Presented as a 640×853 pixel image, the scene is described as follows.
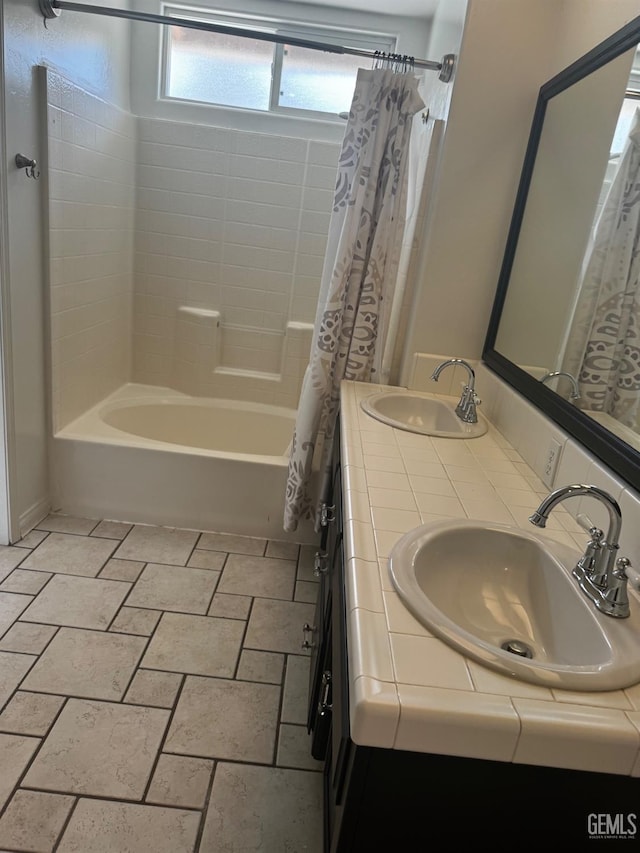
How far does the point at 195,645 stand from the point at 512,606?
126 centimetres

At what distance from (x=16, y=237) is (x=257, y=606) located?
164 centimetres

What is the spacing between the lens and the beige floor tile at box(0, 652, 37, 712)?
70.5 inches

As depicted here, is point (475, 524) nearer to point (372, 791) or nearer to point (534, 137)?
point (372, 791)

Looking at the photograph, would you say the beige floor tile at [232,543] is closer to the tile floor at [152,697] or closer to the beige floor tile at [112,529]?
the tile floor at [152,697]

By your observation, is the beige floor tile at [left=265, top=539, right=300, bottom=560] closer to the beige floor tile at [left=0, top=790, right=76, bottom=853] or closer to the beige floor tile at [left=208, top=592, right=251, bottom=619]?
the beige floor tile at [left=208, top=592, right=251, bottom=619]

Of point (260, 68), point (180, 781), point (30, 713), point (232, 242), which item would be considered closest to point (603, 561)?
point (180, 781)

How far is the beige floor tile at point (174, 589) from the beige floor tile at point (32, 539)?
495 mm

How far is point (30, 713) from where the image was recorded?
5.66 ft

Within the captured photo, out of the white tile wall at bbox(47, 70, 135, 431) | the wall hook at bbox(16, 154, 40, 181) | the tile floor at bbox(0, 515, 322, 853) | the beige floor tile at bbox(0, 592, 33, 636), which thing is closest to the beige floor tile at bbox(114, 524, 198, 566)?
the tile floor at bbox(0, 515, 322, 853)

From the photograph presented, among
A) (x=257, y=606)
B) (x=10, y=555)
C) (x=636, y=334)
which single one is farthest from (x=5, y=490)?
(x=636, y=334)

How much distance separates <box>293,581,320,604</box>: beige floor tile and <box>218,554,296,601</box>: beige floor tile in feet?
0.08

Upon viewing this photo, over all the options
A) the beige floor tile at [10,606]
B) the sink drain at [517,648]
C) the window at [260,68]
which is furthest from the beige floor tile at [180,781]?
the window at [260,68]

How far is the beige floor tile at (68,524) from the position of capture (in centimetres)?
269

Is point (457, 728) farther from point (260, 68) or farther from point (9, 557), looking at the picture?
point (260, 68)
